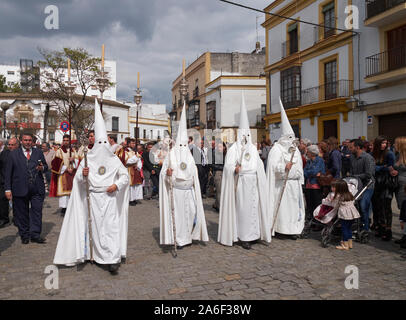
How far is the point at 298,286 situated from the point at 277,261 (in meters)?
0.95

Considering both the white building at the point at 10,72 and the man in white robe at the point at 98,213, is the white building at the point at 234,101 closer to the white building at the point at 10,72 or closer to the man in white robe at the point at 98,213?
the man in white robe at the point at 98,213

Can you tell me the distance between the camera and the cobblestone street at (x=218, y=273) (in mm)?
3910

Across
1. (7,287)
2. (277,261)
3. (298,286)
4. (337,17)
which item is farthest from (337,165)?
(337,17)

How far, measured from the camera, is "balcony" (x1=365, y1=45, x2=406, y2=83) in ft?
46.7

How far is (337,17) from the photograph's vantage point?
1784 centimetres

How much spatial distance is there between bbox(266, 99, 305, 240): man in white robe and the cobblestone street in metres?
0.29

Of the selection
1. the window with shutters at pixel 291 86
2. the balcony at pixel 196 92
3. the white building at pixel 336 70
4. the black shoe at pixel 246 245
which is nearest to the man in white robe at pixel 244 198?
the black shoe at pixel 246 245

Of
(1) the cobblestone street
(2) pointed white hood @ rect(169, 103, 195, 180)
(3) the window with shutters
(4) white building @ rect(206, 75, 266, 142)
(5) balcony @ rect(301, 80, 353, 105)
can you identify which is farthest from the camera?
(4) white building @ rect(206, 75, 266, 142)

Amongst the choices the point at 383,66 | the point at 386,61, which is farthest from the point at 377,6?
the point at 383,66

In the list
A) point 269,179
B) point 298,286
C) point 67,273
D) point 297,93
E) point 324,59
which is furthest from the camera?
point 297,93

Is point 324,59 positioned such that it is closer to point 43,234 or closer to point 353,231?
point 353,231

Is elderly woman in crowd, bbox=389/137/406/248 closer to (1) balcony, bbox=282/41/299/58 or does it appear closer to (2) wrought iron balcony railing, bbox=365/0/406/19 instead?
(2) wrought iron balcony railing, bbox=365/0/406/19

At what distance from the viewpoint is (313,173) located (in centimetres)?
689

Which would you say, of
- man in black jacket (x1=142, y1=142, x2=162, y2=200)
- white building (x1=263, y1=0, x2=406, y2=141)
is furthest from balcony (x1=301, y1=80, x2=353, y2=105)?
man in black jacket (x1=142, y1=142, x2=162, y2=200)
